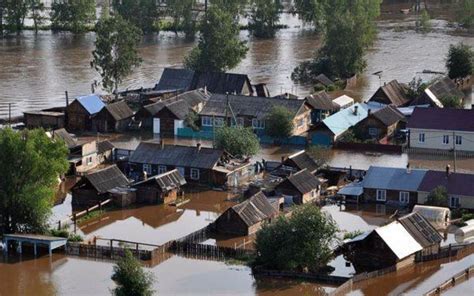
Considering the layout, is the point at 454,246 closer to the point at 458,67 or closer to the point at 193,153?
the point at 193,153

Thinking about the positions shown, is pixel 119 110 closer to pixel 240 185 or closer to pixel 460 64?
pixel 240 185

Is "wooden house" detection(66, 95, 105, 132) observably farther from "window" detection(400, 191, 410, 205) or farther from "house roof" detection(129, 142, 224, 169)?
"window" detection(400, 191, 410, 205)

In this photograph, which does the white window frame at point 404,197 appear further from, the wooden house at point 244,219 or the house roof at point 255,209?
the wooden house at point 244,219

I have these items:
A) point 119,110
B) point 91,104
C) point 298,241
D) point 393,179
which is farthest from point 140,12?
point 298,241

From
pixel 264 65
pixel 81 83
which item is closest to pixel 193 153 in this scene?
pixel 81 83

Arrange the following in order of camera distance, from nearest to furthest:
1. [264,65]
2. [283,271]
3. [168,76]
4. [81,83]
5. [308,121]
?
[283,271] → [308,121] → [168,76] → [81,83] → [264,65]

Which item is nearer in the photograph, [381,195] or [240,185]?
[381,195]

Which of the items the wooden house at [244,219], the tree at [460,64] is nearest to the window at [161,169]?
the wooden house at [244,219]
